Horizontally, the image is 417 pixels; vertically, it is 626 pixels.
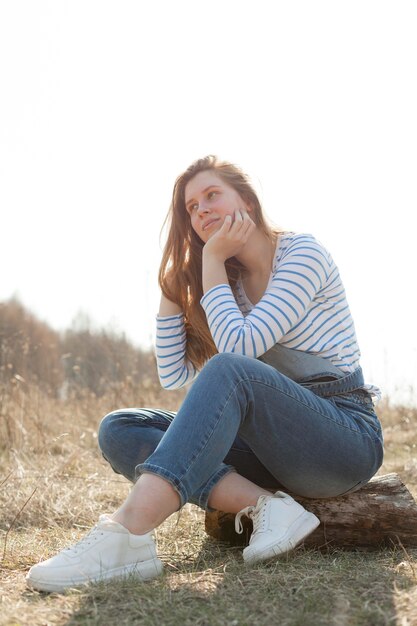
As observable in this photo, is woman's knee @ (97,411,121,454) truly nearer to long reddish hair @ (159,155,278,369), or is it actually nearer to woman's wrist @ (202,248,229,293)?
long reddish hair @ (159,155,278,369)

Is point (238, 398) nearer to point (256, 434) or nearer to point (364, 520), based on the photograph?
point (256, 434)

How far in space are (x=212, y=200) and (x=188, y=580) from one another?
56.3 inches

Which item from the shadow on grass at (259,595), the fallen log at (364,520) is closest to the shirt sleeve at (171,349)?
the fallen log at (364,520)

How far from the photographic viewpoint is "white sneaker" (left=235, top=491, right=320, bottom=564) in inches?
90.2

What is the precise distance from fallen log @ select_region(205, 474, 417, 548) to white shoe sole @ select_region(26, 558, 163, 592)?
533 mm

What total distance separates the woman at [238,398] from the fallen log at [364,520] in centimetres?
9

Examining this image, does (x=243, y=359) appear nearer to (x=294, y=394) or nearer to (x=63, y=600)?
(x=294, y=394)

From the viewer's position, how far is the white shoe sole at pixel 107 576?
80.7 inches

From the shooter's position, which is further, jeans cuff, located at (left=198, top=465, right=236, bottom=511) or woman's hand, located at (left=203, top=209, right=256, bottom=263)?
woman's hand, located at (left=203, top=209, right=256, bottom=263)

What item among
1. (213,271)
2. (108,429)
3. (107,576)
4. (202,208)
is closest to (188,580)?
(107,576)

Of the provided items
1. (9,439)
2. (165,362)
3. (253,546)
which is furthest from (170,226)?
(9,439)

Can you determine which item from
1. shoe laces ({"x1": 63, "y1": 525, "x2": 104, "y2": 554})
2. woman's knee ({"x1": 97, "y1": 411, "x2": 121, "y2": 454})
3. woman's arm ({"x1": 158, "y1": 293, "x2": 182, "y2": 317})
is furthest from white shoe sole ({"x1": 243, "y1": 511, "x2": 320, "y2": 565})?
woman's arm ({"x1": 158, "y1": 293, "x2": 182, "y2": 317})

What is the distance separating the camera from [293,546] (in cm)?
234

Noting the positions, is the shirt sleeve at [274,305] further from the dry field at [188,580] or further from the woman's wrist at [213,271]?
the dry field at [188,580]
